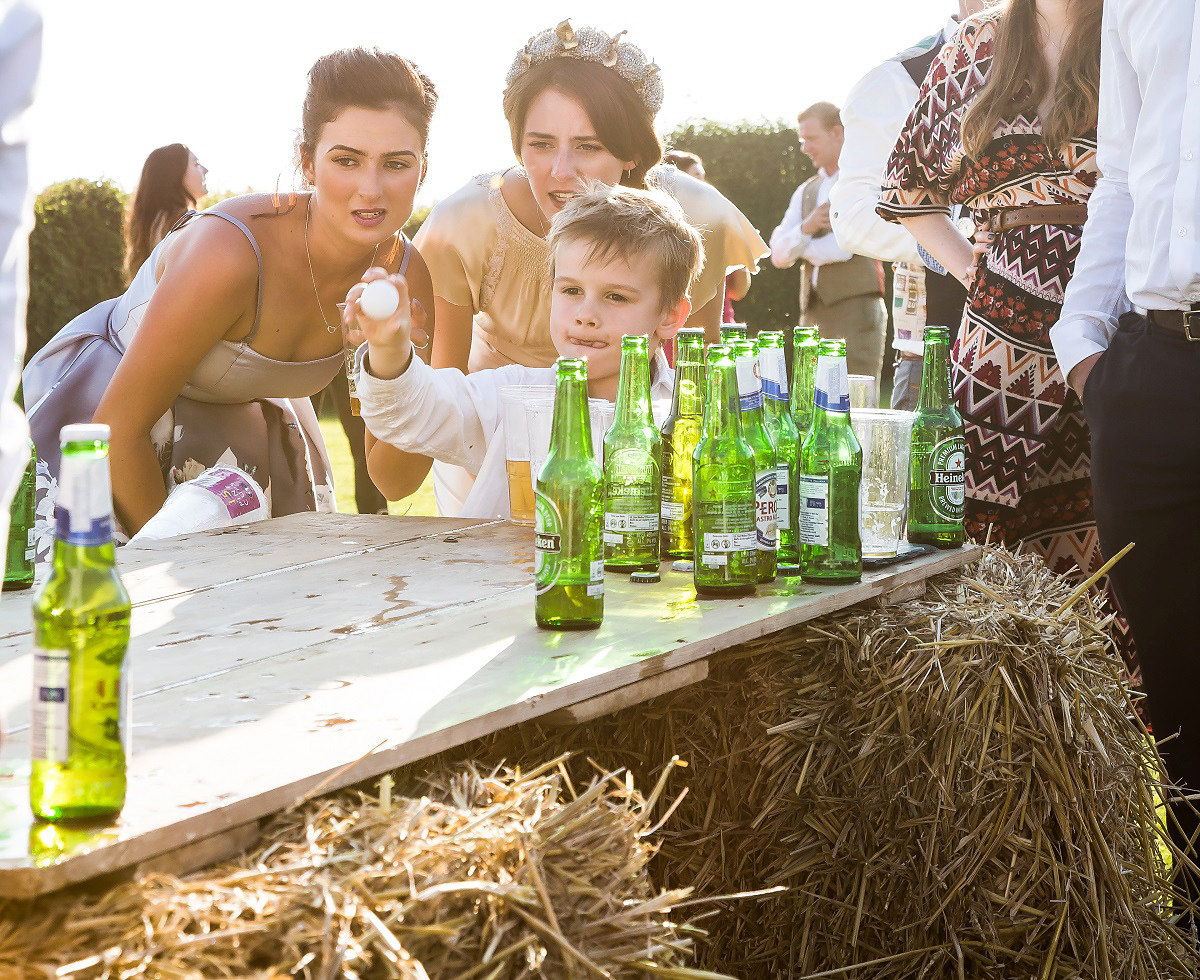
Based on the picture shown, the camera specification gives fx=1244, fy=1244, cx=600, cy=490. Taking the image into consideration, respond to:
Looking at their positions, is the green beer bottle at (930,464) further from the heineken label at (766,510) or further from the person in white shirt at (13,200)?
the person in white shirt at (13,200)

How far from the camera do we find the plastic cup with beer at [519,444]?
8.01 ft

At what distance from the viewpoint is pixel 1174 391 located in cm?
226

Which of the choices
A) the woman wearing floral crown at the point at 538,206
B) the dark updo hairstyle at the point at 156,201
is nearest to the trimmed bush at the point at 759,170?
the dark updo hairstyle at the point at 156,201

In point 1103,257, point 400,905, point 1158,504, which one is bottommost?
point 400,905

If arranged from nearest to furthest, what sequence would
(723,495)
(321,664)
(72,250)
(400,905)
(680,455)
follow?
(400,905)
(321,664)
(723,495)
(680,455)
(72,250)

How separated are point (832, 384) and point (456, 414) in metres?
1.21

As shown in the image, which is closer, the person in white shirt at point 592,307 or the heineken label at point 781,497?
the heineken label at point 781,497

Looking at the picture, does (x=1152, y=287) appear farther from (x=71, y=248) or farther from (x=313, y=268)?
(x=71, y=248)

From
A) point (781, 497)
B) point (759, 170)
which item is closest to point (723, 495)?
point (781, 497)

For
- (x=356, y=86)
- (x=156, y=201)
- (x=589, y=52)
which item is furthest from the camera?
(x=156, y=201)

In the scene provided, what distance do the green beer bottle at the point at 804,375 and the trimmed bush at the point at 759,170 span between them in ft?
46.3

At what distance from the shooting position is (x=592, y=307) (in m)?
2.88

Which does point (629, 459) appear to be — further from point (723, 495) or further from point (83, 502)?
point (83, 502)

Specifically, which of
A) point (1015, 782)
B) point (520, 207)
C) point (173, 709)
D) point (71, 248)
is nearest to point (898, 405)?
point (520, 207)
